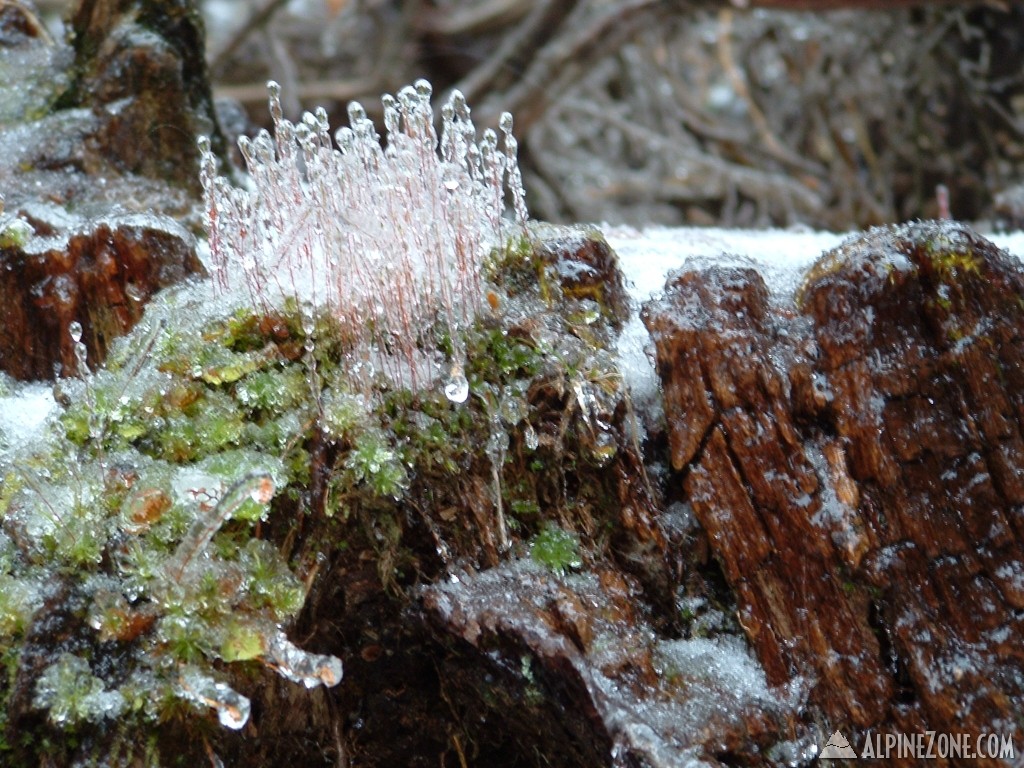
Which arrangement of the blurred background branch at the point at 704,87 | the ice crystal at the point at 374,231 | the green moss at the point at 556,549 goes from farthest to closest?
the blurred background branch at the point at 704,87
the ice crystal at the point at 374,231
the green moss at the point at 556,549

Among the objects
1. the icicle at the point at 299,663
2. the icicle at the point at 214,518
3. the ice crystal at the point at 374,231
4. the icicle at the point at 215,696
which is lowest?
the icicle at the point at 215,696

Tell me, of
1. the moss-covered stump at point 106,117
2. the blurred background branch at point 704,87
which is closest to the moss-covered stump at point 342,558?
the moss-covered stump at point 106,117

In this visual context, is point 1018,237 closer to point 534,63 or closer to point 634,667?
point 634,667

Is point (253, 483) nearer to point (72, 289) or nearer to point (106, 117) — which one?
point (72, 289)

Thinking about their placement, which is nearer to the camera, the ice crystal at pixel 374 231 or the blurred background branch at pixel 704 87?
the ice crystal at pixel 374 231

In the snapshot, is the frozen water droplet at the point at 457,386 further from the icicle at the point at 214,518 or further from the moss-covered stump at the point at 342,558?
the icicle at the point at 214,518

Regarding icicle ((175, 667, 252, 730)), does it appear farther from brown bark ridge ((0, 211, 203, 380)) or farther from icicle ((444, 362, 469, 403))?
brown bark ridge ((0, 211, 203, 380))

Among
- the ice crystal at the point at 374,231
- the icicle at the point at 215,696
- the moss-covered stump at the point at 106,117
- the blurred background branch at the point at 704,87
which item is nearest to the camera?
the icicle at the point at 215,696

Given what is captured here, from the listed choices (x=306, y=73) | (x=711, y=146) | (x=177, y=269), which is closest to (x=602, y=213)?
(x=711, y=146)
